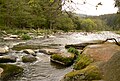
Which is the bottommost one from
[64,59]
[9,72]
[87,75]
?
[64,59]

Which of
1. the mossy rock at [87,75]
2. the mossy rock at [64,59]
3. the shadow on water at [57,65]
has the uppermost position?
the mossy rock at [87,75]

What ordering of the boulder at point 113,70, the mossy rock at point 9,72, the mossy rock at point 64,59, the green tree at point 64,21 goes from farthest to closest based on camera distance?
the mossy rock at point 64,59
the mossy rock at point 9,72
the boulder at point 113,70
the green tree at point 64,21

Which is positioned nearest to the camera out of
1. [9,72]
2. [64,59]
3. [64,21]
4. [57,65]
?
[9,72]

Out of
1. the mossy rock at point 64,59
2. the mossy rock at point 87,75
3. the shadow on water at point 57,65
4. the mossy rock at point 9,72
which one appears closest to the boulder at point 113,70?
the mossy rock at point 87,75

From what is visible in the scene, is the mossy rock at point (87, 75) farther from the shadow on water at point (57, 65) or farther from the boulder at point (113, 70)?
the shadow on water at point (57, 65)

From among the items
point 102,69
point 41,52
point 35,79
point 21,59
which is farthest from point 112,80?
point 41,52

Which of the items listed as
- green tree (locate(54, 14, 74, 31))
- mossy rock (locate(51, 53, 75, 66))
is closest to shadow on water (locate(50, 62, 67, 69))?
mossy rock (locate(51, 53, 75, 66))

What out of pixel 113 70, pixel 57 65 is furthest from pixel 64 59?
pixel 113 70

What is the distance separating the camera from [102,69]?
26.9 feet

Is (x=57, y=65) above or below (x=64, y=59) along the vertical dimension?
below

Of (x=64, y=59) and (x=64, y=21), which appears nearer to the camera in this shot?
(x=64, y=59)

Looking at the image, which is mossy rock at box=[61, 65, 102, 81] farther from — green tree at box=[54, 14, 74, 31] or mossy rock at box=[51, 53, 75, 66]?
mossy rock at box=[51, 53, 75, 66]

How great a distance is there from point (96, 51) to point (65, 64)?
8.61 feet

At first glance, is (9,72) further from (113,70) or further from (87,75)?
(113,70)
